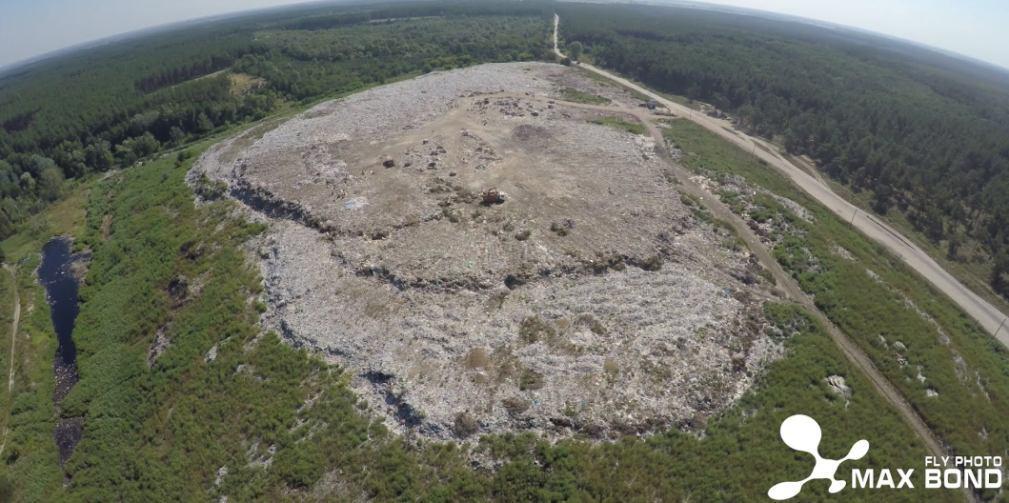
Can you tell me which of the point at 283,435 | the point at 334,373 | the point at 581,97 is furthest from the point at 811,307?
the point at 581,97

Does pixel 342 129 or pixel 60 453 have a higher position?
pixel 342 129

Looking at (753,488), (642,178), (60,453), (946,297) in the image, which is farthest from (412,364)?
(946,297)

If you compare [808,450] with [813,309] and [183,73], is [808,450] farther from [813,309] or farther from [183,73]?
[183,73]

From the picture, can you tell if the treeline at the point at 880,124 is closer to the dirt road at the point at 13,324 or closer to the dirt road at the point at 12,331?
the dirt road at the point at 12,331

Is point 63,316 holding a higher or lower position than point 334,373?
lower

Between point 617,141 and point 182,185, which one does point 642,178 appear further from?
point 182,185

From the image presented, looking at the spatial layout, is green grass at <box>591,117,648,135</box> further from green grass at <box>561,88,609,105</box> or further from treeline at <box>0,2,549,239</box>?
treeline at <box>0,2,549,239</box>
